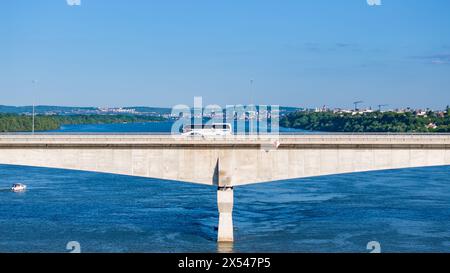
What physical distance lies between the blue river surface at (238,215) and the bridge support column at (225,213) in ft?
2.42

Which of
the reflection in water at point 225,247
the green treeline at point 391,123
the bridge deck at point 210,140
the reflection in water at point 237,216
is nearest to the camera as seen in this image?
the reflection in water at point 225,247

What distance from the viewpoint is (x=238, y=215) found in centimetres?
5962

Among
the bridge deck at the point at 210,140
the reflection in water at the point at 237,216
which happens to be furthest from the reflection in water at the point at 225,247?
the bridge deck at the point at 210,140

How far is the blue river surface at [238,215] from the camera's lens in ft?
161

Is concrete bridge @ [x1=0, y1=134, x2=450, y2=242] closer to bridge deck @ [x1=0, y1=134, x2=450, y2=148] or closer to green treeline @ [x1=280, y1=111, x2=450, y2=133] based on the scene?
bridge deck @ [x1=0, y1=134, x2=450, y2=148]

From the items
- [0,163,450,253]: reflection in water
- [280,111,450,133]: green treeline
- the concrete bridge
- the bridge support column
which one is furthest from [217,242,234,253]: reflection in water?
[280,111,450,133]: green treeline

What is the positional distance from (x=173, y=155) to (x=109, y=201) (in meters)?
20.1

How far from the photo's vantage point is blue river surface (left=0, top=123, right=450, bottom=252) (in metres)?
49.2

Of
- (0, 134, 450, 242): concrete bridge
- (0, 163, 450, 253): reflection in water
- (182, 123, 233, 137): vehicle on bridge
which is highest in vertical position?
(182, 123, 233, 137): vehicle on bridge

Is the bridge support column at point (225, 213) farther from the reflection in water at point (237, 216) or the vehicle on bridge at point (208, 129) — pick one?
the vehicle on bridge at point (208, 129)

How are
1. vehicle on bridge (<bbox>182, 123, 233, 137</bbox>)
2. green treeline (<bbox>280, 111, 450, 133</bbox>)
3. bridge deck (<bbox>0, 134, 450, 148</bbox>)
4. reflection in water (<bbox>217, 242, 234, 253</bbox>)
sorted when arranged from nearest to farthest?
reflection in water (<bbox>217, 242, 234, 253</bbox>) → bridge deck (<bbox>0, 134, 450, 148</bbox>) → vehicle on bridge (<bbox>182, 123, 233, 137</bbox>) → green treeline (<bbox>280, 111, 450, 133</bbox>)

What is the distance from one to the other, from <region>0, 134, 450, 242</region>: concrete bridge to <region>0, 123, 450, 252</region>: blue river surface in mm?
4555

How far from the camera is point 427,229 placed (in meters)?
54.1
